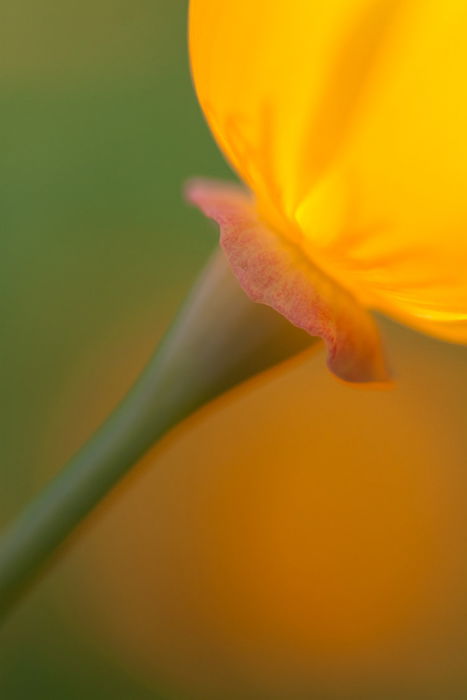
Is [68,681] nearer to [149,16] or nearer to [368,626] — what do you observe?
[368,626]

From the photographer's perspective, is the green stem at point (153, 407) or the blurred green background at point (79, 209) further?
the blurred green background at point (79, 209)

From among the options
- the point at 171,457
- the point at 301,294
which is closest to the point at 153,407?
the point at 301,294

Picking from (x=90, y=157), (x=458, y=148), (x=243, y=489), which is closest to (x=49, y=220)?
(x=90, y=157)

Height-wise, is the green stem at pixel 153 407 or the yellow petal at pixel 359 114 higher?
the yellow petal at pixel 359 114

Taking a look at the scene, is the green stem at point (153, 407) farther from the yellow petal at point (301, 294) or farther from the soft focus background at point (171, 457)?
the soft focus background at point (171, 457)

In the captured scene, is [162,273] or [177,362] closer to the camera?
[177,362]


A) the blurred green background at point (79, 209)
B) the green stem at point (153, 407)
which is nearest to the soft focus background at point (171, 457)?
the blurred green background at point (79, 209)

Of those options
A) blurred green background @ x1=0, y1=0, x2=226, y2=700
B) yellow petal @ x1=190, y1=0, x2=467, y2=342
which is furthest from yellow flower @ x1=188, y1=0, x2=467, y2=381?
blurred green background @ x1=0, y1=0, x2=226, y2=700
